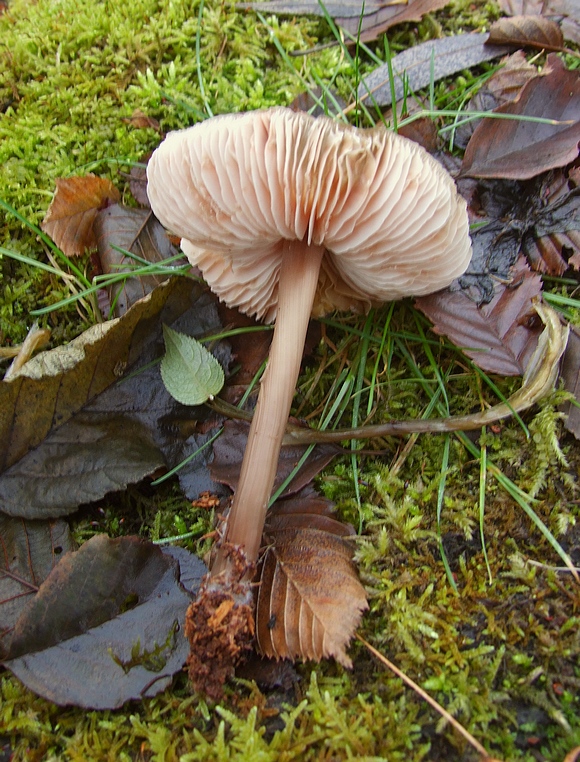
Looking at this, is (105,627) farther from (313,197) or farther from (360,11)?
(360,11)

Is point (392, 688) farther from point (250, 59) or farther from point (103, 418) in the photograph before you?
point (250, 59)

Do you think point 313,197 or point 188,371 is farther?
point 188,371

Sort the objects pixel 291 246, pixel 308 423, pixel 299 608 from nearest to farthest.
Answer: pixel 299 608, pixel 291 246, pixel 308 423

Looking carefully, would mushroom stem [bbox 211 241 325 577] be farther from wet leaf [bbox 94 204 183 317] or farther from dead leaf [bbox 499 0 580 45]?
dead leaf [bbox 499 0 580 45]

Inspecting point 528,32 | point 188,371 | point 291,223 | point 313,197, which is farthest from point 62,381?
point 528,32

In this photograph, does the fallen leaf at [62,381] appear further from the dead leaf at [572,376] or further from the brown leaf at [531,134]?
the dead leaf at [572,376]

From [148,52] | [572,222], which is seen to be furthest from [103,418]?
[572,222]
